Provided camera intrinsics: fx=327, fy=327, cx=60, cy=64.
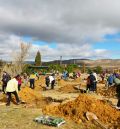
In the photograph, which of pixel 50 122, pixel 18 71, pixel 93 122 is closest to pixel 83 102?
pixel 93 122

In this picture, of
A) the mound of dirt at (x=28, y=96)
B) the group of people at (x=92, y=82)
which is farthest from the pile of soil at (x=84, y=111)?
the group of people at (x=92, y=82)

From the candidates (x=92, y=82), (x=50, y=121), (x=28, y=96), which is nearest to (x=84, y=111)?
(x=50, y=121)

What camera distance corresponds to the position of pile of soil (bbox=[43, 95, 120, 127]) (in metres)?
13.6

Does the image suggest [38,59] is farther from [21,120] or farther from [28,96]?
[21,120]

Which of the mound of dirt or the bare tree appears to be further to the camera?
the bare tree

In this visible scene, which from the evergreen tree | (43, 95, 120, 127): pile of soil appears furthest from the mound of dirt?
the evergreen tree

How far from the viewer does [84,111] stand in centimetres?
1423

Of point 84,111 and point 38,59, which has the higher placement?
point 38,59

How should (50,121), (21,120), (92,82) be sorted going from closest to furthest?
1. (50,121)
2. (21,120)
3. (92,82)

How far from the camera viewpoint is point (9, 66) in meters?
40.3

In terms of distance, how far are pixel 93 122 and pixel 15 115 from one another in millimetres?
3516

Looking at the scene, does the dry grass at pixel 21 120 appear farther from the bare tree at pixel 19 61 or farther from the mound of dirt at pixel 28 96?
the bare tree at pixel 19 61

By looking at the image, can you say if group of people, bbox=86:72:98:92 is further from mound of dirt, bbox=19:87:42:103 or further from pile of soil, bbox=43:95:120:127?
pile of soil, bbox=43:95:120:127

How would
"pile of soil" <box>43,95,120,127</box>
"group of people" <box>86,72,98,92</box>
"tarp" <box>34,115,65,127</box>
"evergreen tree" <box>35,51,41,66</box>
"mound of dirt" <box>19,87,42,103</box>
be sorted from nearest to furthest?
1. "tarp" <box>34,115,65,127</box>
2. "pile of soil" <box>43,95,120,127</box>
3. "mound of dirt" <box>19,87,42,103</box>
4. "group of people" <box>86,72,98,92</box>
5. "evergreen tree" <box>35,51,41,66</box>
